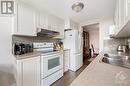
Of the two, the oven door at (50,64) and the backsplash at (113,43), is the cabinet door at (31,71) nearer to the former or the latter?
the oven door at (50,64)

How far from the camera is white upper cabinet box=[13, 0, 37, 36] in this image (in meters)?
2.35

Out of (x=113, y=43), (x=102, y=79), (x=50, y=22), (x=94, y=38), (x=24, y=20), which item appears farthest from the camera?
(x=94, y=38)

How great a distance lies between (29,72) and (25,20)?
1.12 meters

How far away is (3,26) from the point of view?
7.47 feet

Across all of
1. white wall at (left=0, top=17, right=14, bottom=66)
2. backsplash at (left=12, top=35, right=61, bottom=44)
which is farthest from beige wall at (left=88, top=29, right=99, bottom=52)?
white wall at (left=0, top=17, right=14, bottom=66)

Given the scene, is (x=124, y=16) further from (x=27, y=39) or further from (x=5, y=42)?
(x=27, y=39)

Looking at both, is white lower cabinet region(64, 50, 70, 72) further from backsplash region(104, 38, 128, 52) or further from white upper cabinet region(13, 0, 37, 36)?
white upper cabinet region(13, 0, 37, 36)

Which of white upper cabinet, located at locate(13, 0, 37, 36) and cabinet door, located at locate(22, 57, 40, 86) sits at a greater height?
white upper cabinet, located at locate(13, 0, 37, 36)

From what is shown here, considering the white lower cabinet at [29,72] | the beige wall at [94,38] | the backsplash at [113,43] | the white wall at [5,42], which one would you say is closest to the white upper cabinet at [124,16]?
the white lower cabinet at [29,72]

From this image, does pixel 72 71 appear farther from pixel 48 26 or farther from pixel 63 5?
pixel 63 5

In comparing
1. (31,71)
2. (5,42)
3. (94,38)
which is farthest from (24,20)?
(94,38)

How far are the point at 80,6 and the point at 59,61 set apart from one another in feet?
5.62

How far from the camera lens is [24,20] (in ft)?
8.23

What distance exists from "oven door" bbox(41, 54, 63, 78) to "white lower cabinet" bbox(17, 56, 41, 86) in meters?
0.17
